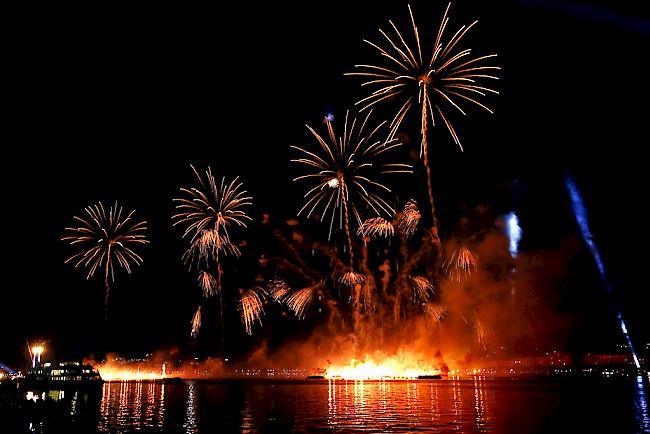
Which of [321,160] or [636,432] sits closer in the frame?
[636,432]

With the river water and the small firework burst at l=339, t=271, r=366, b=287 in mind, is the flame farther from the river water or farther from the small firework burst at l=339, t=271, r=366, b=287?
the river water

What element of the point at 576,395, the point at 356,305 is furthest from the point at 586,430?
the point at 356,305

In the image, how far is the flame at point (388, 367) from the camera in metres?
58.5

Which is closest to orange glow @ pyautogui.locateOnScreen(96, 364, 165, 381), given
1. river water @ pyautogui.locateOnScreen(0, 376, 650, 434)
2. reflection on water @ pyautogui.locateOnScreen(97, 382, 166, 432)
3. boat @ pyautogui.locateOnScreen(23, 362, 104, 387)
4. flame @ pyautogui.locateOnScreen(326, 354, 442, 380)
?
boat @ pyautogui.locateOnScreen(23, 362, 104, 387)

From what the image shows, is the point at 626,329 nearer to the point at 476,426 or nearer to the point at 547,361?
the point at 547,361

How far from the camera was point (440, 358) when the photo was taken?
2470 inches

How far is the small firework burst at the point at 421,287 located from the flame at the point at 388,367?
11238 millimetres

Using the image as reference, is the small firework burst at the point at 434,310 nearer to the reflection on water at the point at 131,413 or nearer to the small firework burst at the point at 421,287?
the small firework burst at the point at 421,287

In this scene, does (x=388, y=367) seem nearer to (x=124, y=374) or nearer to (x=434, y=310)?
(x=434, y=310)

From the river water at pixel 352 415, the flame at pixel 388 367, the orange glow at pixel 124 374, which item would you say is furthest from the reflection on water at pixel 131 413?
the orange glow at pixel 124 374

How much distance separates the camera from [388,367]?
194ft

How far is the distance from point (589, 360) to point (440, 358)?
84.5 ft

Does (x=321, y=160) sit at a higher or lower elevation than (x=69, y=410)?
higher

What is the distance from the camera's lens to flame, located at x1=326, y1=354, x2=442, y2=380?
192 ft
